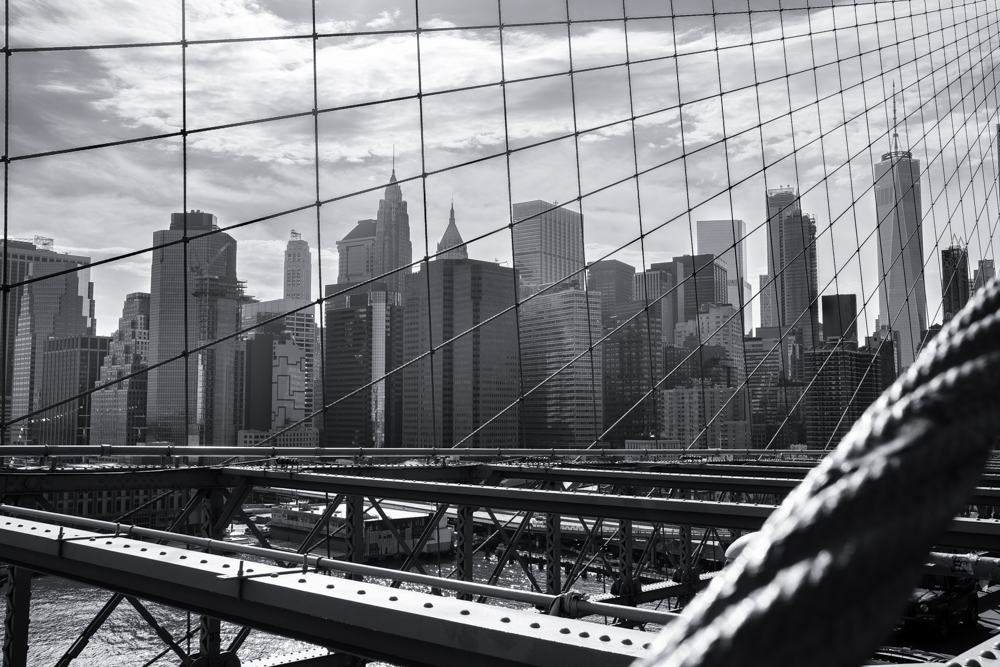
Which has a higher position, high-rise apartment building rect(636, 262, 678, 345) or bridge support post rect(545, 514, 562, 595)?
high-rise apartment building rect(636, 262, 678, 345)

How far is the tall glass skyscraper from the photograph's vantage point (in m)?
17.7

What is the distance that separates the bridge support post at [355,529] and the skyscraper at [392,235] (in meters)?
8.99

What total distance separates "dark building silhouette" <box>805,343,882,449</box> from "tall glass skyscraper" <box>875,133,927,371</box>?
1027mm

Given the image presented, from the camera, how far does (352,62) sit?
1138 cm

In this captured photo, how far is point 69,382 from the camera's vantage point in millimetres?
10586

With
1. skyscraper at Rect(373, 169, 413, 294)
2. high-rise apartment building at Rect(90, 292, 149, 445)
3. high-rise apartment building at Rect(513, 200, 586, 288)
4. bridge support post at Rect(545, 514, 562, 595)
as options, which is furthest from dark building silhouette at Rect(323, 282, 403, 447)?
bridge support post at Rect(545, 514, 562, 595)

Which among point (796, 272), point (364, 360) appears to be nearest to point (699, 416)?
point (364, 360)

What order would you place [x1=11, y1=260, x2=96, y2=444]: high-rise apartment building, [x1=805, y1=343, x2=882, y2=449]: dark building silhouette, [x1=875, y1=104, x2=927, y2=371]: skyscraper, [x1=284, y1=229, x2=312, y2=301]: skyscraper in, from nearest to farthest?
[x1=11, y1=260, x2=96, y2=444]: high-rise apartment building
[x1=284, y1=229, x2=312, y2=301]: skyscraper
[x1=875, y1=104, x2=927, y2=371]: skyscraper
[x1=805, y1=343, x2=882, y2=449]: dark building silhouette

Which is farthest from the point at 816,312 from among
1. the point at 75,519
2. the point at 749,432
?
the point at 75,519

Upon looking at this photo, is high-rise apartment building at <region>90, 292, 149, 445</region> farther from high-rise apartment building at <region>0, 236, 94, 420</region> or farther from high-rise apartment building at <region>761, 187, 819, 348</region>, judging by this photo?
high-rise apartment building at <region>761, 187, 819, 348</region>

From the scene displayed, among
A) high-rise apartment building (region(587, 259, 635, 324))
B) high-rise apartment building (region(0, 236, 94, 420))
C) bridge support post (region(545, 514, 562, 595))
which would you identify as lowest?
bridge support post (region(545, 514, 562, 595))

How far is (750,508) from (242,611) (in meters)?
2.20

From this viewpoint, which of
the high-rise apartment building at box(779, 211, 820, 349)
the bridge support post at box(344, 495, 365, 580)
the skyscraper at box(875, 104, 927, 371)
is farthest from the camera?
the high-rise apartment building at box(779, 211, 820, 349)

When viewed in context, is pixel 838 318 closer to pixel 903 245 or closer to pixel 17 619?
pixel 903 245
